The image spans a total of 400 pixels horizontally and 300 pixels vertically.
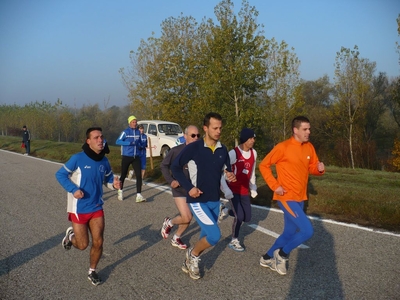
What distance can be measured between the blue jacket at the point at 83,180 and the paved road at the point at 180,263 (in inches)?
36.8

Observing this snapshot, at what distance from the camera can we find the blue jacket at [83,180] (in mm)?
4770

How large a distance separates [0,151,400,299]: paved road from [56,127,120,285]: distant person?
0.47 meters

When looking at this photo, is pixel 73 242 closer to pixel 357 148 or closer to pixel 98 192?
pixel 98 192

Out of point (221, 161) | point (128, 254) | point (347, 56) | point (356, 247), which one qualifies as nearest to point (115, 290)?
point (128, 254)

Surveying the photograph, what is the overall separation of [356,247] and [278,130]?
24.1 m

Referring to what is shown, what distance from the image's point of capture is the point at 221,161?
198 inches

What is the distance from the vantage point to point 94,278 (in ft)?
15.7

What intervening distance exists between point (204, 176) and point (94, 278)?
1768 millimetres

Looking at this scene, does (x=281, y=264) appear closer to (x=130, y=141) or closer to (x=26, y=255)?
(x=26, y=255)

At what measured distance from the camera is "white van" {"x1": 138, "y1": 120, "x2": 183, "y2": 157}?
20.0 m

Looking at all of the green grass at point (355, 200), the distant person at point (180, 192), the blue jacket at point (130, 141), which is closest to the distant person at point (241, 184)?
the distant person at point (180, 192)

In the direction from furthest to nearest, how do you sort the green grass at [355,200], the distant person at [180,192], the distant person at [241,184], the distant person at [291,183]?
the green grass at [355,200]
the distant person at [241,184]
the distant person at [180,192]
the distant person at [291,183]

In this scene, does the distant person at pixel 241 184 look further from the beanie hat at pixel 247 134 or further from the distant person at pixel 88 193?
the distant person at pixel 88 193

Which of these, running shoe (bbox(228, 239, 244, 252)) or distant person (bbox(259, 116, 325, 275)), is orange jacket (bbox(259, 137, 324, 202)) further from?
running shoe (bbox(228, 239, 244, 252))
